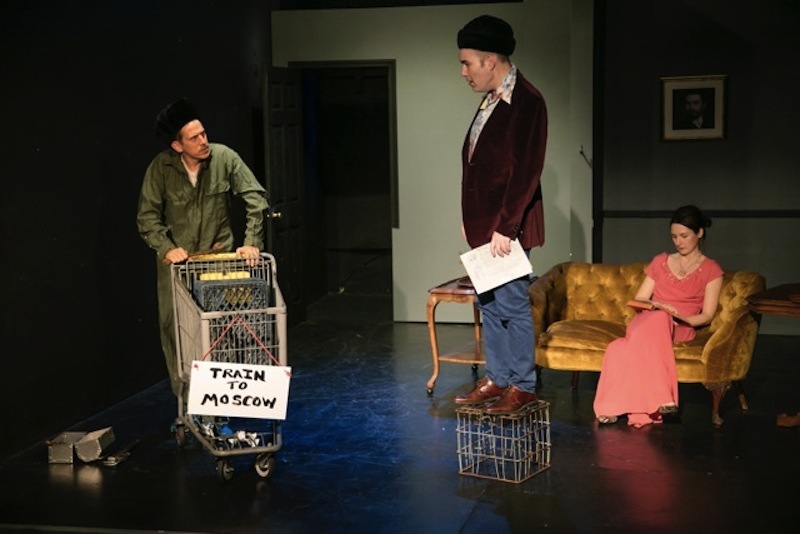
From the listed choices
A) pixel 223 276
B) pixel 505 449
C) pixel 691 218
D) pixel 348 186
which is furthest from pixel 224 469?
pixel 348 186

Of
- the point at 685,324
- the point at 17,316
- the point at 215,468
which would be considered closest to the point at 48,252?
the point at 17,316

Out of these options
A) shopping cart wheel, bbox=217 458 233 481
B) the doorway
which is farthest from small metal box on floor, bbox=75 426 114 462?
the doorway

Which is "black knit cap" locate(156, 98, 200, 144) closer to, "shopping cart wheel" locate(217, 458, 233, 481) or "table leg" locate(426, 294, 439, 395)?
"shopping cart wheel" locate(217, 458, 233, 481)

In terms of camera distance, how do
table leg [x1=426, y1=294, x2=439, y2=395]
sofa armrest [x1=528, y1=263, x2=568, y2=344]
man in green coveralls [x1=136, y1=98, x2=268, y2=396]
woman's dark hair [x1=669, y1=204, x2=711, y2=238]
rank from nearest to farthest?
man in green coveralls [x1=136, y1=98, x2=268, y2=396] → woman's dark hair [x1=669, y1=204, x2=711, y2=238] → sofa armrest [x1=528, y1=263, x2=568, y2=344] → table leg [x1=426, y1=294, x2=439, y2=395]

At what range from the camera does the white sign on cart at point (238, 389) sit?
4922mm

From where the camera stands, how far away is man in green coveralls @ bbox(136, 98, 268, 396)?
5680 millimetres

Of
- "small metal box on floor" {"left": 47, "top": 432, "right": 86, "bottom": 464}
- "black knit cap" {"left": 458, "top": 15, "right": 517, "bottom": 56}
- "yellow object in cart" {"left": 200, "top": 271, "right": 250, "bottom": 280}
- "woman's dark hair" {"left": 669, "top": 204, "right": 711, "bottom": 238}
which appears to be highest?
"black knit cap" {"left": 458, "top": 15, "right": 517, "bottom": 56}

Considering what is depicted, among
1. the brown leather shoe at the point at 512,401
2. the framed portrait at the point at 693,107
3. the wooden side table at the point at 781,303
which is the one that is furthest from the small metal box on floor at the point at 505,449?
the framed portrait at the point at 693,107

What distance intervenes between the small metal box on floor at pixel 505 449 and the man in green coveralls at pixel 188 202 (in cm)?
133

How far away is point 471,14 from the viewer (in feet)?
28.3

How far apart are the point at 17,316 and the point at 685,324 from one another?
10.6ft

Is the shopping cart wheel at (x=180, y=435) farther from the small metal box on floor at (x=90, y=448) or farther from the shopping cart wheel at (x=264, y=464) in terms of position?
the shopping cart wheel at (x=264, y=464)

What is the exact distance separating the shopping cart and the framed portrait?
4032 mm

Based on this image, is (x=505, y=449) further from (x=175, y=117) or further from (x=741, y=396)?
(x=175, y=117)
